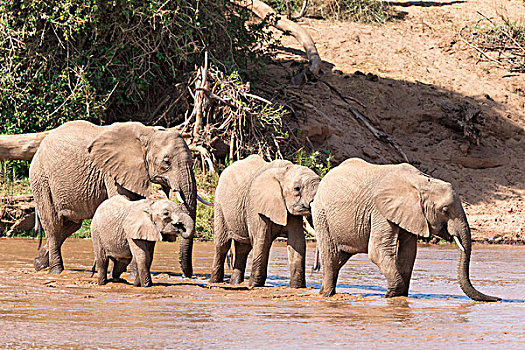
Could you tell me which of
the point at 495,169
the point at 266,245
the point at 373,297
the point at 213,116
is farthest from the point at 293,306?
the point at 495,169

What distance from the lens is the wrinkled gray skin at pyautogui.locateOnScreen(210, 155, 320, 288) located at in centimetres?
985

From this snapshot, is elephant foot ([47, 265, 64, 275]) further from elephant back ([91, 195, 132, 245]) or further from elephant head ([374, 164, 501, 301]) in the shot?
elephant head ([374, 164, 501, 301])

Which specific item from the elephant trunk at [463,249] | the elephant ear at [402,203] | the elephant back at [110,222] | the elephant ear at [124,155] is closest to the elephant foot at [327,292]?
the elephant ear at [402,203]

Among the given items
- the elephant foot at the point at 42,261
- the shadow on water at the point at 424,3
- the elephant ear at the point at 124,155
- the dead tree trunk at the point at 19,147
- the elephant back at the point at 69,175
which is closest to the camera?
the elephant ear at the point at 124,155

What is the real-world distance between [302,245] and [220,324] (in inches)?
116

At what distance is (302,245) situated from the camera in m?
9.90

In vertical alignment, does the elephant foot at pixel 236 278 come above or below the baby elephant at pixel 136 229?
below

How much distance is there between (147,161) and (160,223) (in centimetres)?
153

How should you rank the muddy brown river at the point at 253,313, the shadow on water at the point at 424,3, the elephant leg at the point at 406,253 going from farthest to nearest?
1. the shadow on water at the point at 424,3
2. the elephant leg at the point at 406,253
3. the muddy brown river at the point at 253,313

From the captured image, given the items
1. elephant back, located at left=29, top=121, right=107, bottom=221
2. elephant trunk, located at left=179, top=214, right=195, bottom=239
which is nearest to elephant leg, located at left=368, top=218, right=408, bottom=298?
elephant trunk, located at left=179, top=214, right=195, bottom=239

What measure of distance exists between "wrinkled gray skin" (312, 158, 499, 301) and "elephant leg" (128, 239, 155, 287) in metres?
1.90

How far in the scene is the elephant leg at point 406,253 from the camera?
8.93 meters

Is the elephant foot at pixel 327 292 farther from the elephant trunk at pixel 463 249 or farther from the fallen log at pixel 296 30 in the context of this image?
the fallen log at pixel 296 30

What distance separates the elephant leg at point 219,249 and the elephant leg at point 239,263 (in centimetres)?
14
